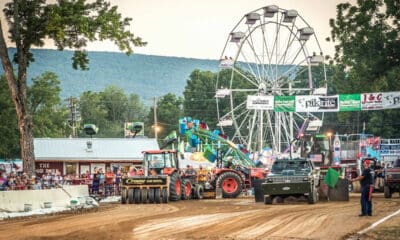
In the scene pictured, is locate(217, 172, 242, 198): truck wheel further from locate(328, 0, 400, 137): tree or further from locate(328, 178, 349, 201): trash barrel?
locate(328, 0, 400, 137): tree

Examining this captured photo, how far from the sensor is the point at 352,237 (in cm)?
1523

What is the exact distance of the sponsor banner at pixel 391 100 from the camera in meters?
47.1

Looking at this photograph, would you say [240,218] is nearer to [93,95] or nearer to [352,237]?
[352,237]

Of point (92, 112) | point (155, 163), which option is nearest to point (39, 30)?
point (155, 163)

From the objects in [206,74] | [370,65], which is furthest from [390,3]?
[206,74]

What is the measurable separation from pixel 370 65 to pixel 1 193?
40.5 metres

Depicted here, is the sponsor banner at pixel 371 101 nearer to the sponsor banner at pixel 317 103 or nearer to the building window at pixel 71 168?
the sponsor banner at pixel 317 103

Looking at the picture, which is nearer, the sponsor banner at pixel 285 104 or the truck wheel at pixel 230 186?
the truck wheel at pixel 230 186

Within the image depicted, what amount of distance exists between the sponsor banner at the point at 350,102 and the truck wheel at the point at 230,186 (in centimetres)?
1380

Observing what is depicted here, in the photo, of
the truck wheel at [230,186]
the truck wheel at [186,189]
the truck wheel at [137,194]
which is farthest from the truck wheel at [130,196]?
the truck wheel at [230,186]

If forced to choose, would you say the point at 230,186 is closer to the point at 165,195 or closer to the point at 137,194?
the point at 165,195

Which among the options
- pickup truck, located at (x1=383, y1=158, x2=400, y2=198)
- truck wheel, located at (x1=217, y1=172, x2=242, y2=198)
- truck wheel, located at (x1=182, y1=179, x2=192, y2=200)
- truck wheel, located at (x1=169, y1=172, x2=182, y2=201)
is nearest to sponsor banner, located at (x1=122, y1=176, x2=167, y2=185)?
truck wheel, located at (x1=169, y1=172, x2=182, y2=201)

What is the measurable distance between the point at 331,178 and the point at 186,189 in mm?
7595

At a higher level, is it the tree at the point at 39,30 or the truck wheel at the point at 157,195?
the tree at the point at 39,30
